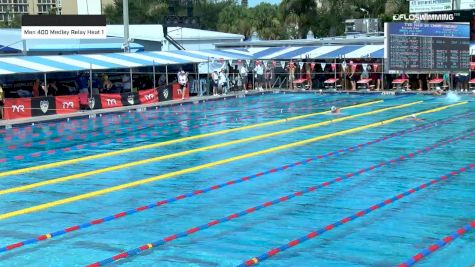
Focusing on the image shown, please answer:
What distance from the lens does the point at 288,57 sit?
38.5m

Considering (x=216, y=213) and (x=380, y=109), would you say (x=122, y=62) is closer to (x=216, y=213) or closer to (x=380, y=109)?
(x=380, y=109)

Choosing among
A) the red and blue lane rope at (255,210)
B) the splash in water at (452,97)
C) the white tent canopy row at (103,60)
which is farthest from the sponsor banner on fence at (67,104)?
the red and blue lane rope at (255,210)

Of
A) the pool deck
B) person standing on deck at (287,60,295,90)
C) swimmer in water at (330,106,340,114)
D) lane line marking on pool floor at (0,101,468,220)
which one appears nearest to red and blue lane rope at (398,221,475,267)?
lane line marking on pool floor at (0,101,468,220)

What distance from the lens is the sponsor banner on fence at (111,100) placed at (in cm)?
3025

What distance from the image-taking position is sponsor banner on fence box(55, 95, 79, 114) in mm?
28391

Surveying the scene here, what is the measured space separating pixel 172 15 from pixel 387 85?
1647cm

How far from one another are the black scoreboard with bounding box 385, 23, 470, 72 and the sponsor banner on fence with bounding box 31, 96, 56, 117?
46.9ft

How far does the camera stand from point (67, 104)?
28812mm

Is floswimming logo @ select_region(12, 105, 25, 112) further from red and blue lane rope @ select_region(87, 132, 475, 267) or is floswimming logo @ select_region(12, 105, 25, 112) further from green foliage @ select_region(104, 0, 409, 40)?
green foliage @ select_region(104, 0, 409, 40)

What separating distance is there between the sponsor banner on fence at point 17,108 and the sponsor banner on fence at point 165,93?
7.23 metres

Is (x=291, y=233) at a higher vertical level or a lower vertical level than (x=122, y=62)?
lower

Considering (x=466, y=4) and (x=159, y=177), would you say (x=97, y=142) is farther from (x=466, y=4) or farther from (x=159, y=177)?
(x=466, y=4)

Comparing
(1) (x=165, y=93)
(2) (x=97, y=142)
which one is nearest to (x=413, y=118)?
(2) (x=97, y=142)

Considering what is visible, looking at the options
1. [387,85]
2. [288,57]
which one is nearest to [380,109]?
[387,85]
